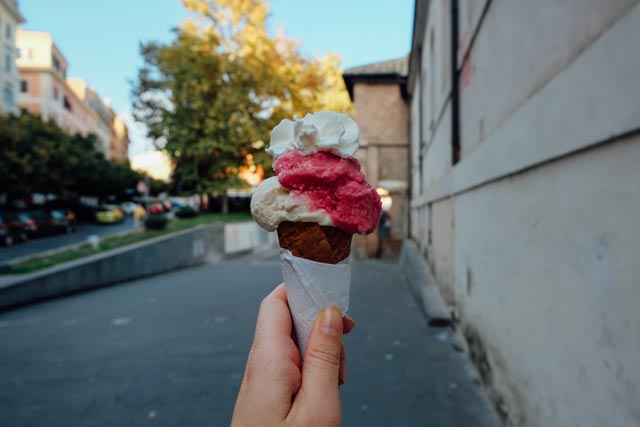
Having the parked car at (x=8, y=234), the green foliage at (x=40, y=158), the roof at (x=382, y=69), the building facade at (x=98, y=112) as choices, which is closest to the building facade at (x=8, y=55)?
the green foliage at (x=40, y=158)

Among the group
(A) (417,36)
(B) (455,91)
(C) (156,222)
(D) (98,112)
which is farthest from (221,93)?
(D) (98,112)

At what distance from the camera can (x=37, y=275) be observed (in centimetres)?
1002

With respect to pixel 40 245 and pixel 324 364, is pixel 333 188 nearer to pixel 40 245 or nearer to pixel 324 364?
pixel 324 364

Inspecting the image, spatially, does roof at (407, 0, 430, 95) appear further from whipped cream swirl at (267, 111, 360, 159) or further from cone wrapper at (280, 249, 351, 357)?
cone wrapper at (280, 249, 351, 357)

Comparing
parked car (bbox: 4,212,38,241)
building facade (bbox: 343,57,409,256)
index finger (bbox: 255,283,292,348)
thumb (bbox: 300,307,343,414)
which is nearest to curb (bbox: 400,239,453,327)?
building facade (bbox: 343,57,409,256)

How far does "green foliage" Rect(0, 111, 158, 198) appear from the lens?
22.5 meters

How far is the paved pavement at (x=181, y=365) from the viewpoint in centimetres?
446

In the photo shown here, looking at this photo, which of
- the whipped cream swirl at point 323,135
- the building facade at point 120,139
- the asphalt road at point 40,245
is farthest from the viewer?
the building facade at point 120,139

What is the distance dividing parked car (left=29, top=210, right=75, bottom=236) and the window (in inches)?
678

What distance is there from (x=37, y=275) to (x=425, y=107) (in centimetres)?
1158

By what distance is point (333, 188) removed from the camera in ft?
6.77

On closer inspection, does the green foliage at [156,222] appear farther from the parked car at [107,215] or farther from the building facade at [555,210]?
the parked car at [107,215]

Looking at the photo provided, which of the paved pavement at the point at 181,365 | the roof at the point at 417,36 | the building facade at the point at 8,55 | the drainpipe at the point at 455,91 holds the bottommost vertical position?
the paved pavement at the point at 181,365

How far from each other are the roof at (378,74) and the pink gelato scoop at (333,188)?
1649 centimetres
